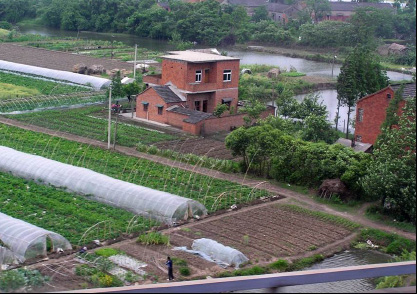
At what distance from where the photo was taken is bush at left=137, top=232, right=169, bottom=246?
8.34 metres

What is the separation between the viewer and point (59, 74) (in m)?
20.8

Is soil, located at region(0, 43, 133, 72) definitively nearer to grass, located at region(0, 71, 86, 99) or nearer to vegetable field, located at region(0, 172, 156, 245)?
grass, located at region(0, 71, 86, 99)

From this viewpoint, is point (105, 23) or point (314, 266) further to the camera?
point (105, 23)

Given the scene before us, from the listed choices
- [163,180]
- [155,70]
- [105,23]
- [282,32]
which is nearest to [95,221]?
[163,180]

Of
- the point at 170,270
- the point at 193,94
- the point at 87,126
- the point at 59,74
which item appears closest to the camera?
the point at 170,270

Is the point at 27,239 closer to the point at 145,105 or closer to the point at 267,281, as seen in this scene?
the point at 267,281

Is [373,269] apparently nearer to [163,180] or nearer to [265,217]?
[265,217]

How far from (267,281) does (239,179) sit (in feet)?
32.3

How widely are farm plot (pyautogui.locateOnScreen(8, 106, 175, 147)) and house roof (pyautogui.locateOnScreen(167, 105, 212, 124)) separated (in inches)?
32.4

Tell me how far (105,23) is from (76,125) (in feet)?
82.7

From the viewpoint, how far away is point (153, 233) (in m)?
8.45

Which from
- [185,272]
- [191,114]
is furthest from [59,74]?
[185,272]

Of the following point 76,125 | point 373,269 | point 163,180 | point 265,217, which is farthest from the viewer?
point 76,125

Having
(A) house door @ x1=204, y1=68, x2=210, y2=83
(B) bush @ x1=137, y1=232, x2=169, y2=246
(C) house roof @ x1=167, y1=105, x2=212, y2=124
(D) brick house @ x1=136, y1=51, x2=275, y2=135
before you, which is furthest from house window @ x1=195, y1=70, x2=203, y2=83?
(B) bush @ x1=137, y1=232, x2=169, y2=246
